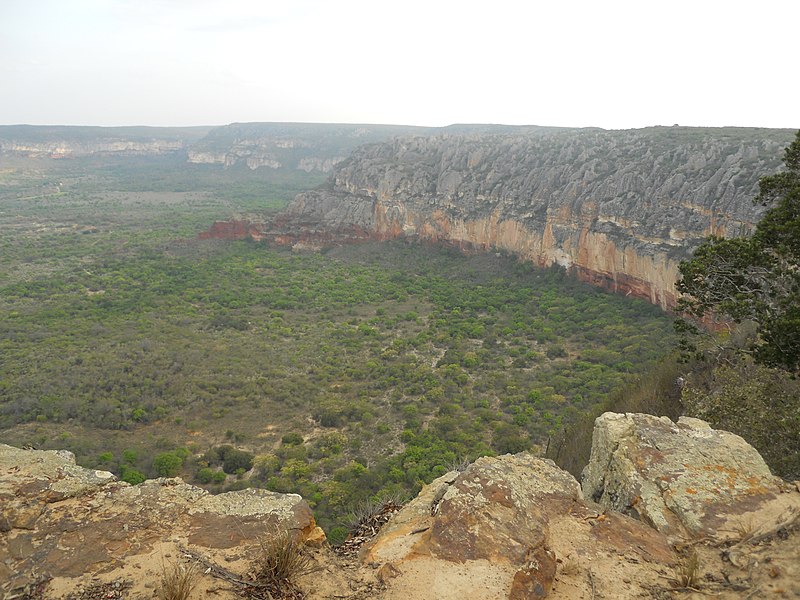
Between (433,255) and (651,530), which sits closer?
(651,530)

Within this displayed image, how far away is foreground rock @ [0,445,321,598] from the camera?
5.36 meters

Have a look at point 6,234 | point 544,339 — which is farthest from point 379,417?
point 6,234

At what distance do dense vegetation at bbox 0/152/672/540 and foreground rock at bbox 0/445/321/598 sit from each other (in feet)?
26.8

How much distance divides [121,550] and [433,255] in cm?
5107

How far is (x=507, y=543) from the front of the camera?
227 inches

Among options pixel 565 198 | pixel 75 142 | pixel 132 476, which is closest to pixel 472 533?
pixel 132 476

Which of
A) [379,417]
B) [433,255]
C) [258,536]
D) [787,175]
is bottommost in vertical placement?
[379,417]

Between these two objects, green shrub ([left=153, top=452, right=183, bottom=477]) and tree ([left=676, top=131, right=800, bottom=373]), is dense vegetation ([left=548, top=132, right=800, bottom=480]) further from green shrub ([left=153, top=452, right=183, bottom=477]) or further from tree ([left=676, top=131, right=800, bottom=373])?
green shrub ([left=153, top=452, right=183, bottom=477])

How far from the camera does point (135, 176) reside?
140000mm

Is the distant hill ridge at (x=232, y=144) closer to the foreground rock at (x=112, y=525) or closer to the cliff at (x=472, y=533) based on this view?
the foreground rock at (x=112, y=525)

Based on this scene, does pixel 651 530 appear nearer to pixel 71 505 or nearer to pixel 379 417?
pixel 71 505

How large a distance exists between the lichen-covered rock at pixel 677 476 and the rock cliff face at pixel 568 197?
26.5 meters

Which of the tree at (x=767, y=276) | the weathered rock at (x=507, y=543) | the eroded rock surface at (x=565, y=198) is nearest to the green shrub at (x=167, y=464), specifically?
the weathered rock at (x=507, y=543)

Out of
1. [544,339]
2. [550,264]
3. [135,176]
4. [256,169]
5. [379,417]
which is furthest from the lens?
[256,169]
